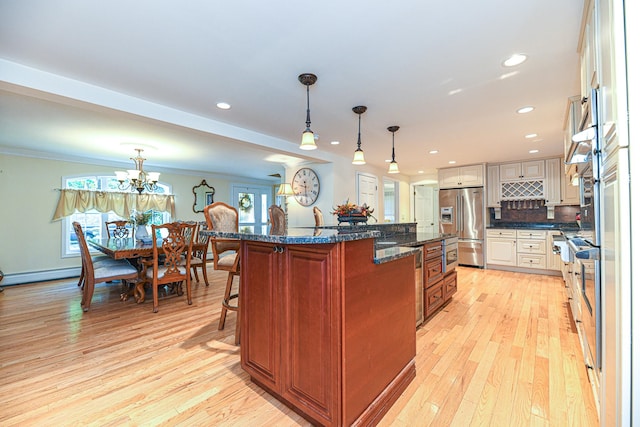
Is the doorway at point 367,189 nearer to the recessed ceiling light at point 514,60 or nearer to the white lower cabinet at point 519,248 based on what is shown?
the white lower cabinet at point 519,248

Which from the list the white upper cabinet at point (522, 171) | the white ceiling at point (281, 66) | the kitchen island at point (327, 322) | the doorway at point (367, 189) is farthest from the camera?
the doorway at point (367, 189)

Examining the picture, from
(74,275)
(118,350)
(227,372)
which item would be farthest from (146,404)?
(74,275)

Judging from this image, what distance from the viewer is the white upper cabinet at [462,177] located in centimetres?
583

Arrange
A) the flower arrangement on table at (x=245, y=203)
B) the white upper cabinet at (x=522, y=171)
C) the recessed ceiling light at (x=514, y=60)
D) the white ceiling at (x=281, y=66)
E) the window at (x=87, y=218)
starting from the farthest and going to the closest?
the flower arrangement on table at (x=245, y=203)
the white upper cabinet at (x=522, y=171)
the window at (x=87, y=218)
the recessed ceiling light at (x=514, y=60)
the white ceiling at (x=281, y=66)

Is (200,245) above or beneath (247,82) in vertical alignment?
beneath

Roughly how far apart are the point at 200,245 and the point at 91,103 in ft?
7.09

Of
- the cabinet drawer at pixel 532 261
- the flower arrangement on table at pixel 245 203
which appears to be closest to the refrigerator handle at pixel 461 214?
the cabinet drawer at pixel 532 261

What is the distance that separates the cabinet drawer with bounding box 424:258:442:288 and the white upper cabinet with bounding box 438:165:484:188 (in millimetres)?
3589

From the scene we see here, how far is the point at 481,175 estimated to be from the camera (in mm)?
5801

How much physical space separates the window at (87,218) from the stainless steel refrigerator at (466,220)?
7.19 metres

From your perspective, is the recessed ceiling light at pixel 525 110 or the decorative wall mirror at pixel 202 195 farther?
the decorative wall mirror at pixel 202 195

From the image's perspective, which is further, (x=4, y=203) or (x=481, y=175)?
(x=481, y=175)

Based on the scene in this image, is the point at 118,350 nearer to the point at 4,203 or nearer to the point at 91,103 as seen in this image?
the point at 91,103

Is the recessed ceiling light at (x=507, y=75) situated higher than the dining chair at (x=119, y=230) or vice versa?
the recessed ceiling light at (x=507, y=75)
